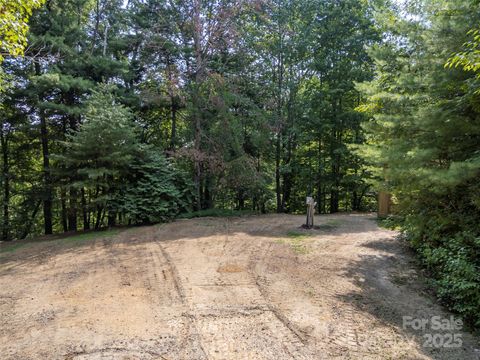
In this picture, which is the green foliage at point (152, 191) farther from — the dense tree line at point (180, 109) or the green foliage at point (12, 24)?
the green foliage at point (12, 24)

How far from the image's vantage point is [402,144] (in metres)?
4.83

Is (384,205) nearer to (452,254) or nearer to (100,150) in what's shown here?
(452,254)

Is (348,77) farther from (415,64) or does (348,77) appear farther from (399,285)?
(399,285)

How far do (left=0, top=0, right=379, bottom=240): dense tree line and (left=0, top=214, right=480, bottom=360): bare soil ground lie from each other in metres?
3.42

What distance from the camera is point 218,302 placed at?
3.64 m

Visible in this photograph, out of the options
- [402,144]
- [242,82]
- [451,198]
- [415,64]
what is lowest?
[451,198]

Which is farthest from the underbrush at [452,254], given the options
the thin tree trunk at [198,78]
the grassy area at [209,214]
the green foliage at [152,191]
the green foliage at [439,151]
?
the thin tree trunk at [198,78]

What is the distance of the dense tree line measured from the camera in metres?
9.22

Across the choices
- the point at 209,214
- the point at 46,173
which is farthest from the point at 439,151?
the point at 46,173

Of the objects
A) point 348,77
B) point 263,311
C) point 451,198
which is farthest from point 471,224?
point 348,77

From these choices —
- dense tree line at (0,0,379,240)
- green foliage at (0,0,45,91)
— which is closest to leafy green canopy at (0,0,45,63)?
green foliage at (0,0,45,91)

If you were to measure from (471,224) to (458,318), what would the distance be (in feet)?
4.81

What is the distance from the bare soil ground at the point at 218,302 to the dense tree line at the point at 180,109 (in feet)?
11.2

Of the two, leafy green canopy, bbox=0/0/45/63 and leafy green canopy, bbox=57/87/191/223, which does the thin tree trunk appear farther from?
leafy green canopy, bbox=0/0/45/63
